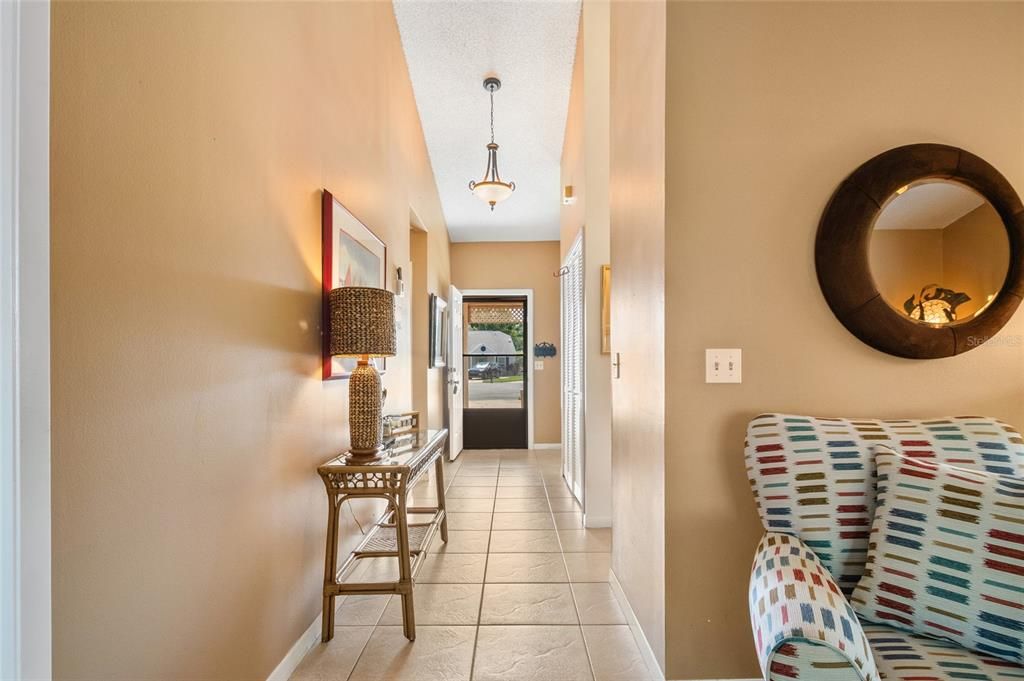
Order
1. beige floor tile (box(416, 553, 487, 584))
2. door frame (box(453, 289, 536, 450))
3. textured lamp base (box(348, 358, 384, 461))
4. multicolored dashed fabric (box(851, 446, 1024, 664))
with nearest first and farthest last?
1. multicolored dashed fabric (box(851, 446, 1024, 664))
2. textured lamp base (box(348, 358, 384, 461))
3. beige floor tile (box(416, 553, 487, 584))
4. door frame (box(453, 289, 536, 450))

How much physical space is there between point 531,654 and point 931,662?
1.31 metres

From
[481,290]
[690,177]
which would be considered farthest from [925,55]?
[481,290]

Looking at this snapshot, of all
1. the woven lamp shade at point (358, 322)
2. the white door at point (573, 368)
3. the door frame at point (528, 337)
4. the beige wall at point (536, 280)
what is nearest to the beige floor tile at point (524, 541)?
the white door at point (573, 368)

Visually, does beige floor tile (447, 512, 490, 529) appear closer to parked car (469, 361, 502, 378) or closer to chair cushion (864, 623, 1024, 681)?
chair cushion (864, 623, 1024, 681)

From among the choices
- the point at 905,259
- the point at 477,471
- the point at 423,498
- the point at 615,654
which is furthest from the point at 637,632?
the point at 477,471

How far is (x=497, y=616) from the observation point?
2.25 meters

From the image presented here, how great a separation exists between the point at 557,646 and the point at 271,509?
4.03ft

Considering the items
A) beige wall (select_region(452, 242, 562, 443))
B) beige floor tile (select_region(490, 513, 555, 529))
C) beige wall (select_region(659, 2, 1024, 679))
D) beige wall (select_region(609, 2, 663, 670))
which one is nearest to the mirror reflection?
beige wall (select_region(659, 2, 1024, 679))

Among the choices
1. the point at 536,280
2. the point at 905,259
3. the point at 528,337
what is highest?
the point at 536,280

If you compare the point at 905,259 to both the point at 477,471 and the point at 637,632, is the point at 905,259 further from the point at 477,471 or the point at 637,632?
the point at 477,471

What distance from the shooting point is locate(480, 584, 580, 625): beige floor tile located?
2.22m

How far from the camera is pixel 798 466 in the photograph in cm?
145

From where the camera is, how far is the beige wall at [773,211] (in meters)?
1.66

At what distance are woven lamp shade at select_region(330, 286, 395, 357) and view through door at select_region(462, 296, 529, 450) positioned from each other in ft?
14.9
